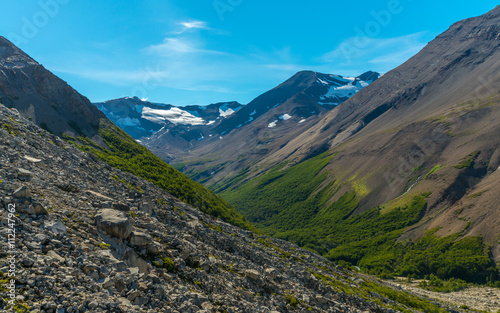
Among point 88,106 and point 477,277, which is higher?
point 88,106

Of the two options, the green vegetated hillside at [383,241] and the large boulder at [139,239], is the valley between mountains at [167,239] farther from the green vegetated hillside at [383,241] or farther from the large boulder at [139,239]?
the green vegetated hillside at [383,241]

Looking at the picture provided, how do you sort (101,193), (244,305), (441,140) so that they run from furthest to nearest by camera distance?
(441,140) < (101,193) < (244,305)

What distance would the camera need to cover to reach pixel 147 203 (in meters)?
29.6

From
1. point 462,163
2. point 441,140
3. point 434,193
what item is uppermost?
point 441,140

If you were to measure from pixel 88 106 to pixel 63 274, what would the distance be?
300 ft

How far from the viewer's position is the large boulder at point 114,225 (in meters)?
18.6

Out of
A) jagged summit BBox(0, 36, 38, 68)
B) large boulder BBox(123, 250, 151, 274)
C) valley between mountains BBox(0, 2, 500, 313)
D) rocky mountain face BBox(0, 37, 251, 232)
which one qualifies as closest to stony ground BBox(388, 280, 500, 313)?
valley between mountains BBox(0, 2, 500, 313)

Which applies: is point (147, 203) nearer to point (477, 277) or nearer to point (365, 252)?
point (477, 277)

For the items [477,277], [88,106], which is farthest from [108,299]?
[477,277]

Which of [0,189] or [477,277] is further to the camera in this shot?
[477,277]

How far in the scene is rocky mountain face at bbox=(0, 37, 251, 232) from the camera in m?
65.1

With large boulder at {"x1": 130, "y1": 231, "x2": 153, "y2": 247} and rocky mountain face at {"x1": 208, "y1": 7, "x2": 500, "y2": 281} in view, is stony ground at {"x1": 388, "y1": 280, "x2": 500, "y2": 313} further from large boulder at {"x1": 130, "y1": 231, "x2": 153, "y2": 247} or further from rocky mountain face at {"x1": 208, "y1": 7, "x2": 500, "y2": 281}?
large boulder at {"x1": 130, "y1": 231, "x2": 153, "y2": 247}

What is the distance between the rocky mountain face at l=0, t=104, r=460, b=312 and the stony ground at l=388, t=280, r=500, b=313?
150 ft

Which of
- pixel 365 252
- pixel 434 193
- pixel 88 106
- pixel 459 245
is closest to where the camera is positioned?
pixel 88 106
